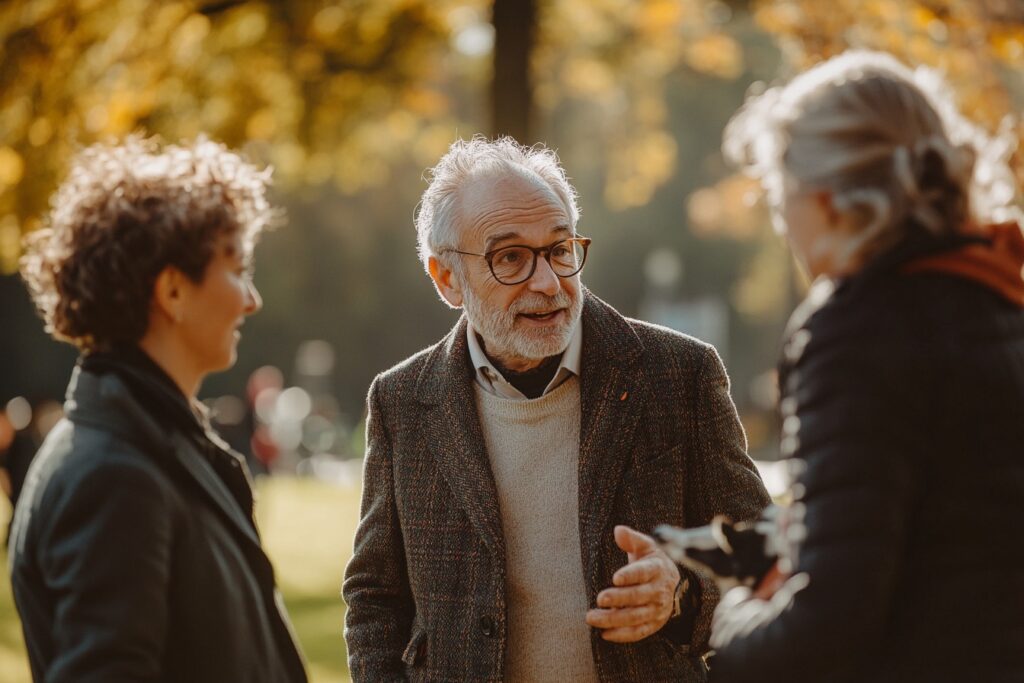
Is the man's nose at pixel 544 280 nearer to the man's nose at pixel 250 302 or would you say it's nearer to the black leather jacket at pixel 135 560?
the man's nose at pixel 250 302

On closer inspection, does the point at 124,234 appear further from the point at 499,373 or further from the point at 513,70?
the point at 513,70

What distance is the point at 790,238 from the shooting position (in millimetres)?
2133

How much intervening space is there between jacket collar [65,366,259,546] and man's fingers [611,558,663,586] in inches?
33.1

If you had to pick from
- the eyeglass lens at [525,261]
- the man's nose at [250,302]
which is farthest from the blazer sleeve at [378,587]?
the man's nose at [250,302]

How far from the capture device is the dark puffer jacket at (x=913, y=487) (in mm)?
1888

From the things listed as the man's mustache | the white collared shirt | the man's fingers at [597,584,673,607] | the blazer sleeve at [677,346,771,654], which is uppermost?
the man's mustache

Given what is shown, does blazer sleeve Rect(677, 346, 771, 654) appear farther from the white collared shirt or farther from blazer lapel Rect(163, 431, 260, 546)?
blazer lapel Rect(163, 431, 260, 546)

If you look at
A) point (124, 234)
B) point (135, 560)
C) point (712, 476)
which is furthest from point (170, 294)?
point (712, 476)

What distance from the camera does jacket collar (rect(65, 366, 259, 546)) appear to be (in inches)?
105

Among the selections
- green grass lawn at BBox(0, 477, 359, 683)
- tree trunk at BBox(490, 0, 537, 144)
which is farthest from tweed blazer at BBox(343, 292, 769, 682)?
tree trunk at BBox(490, 0, 537, 144)

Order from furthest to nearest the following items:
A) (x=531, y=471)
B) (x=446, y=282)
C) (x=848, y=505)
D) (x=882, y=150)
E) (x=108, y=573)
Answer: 1. (x=446, y=282)
2. (x=531, y=471)
3. (x=108, y=573)
4. (x=882, y=150)
5. (x=848, y=505)

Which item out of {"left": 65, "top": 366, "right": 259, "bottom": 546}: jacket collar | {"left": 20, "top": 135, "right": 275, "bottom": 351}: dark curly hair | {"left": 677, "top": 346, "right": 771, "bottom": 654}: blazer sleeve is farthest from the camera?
{"left": 677, "top": 346, "right": 771, "bottom": 654}: blazer sleeve

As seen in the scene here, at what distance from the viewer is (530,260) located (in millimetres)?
3564

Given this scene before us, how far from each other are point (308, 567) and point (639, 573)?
34.1 ft
